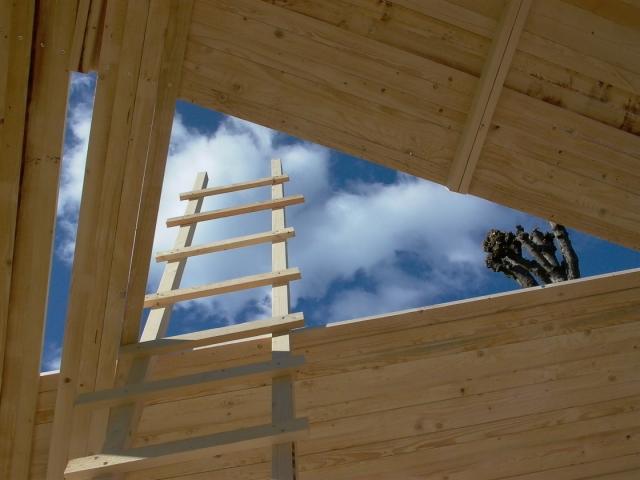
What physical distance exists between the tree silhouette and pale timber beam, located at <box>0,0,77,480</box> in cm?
591

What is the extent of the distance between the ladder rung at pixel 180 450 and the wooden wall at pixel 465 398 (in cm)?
94

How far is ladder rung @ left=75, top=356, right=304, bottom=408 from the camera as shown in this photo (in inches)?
85.6

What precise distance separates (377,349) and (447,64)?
4.29ft

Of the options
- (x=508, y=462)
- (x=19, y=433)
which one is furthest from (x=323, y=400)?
(x=19, y=433)

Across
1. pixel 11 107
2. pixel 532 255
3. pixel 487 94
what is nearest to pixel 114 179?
pixel 11 107

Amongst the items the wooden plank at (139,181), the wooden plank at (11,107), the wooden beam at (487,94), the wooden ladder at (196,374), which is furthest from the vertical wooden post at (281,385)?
the wooden plank at (11,107)

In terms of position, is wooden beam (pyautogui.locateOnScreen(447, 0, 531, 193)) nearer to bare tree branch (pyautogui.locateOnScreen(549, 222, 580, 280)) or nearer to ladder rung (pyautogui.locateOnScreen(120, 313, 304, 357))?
ladder rung (pyautogui.locateOnScreen(120, 313, 304, 357))

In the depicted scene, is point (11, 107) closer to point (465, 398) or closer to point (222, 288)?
point (222, 288)

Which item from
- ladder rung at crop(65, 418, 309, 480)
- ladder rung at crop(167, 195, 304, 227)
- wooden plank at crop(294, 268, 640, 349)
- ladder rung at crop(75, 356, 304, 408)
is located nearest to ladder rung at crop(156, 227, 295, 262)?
ladder rung at crop(167, 195, 304, 227)

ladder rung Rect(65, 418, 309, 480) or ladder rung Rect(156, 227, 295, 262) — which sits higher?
ladder rung Rect(156, 227, 295, 262)

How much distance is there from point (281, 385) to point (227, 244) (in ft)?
4.32

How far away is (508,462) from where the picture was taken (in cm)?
318

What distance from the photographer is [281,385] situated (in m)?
2.20

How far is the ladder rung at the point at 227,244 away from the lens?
327cm
